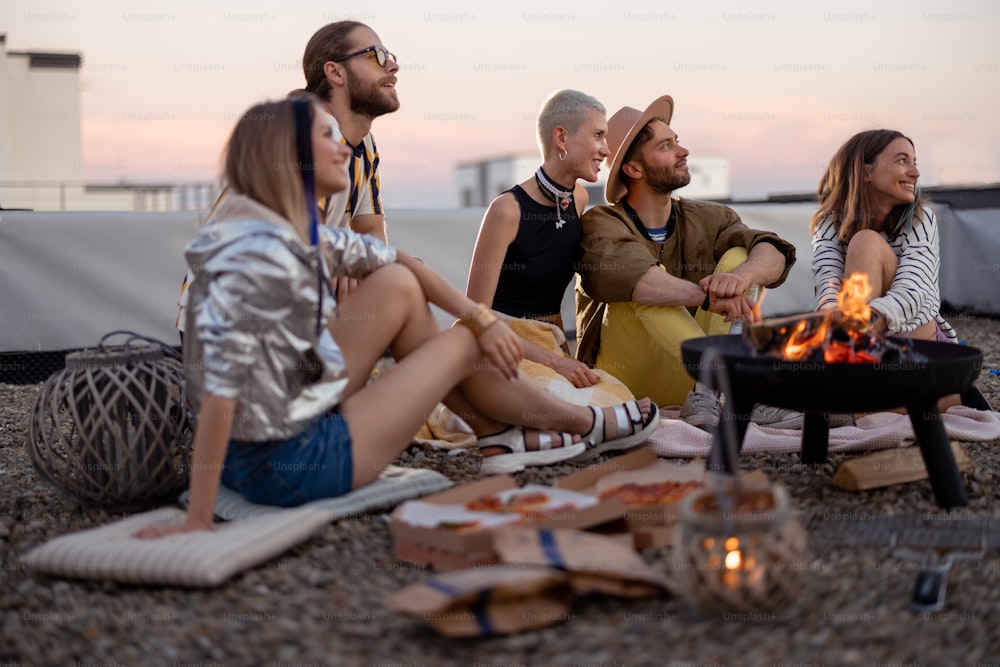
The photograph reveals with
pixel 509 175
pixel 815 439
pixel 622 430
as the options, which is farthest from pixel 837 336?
pixel 509 175

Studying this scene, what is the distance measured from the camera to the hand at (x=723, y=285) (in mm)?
3844

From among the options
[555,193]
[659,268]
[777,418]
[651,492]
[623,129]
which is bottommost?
Answer: [777,418]

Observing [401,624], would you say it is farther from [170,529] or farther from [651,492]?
[651,492]

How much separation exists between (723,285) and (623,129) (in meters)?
0.94

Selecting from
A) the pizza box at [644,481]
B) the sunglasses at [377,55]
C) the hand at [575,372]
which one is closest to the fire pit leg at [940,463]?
the pizza box at [644,481]

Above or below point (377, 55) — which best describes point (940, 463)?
below

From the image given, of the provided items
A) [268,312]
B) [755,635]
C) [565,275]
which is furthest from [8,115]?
[755,635]

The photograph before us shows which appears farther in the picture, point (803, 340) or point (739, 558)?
point (803, 340)

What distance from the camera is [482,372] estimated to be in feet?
10.3

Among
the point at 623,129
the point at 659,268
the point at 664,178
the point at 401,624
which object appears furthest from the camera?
the point at 623,129

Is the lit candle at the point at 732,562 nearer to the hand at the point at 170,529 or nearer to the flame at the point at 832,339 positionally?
the flame at the point at 832,339

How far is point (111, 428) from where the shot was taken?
2.90 m

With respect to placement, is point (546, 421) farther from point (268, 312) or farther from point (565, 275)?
point (268, 312)

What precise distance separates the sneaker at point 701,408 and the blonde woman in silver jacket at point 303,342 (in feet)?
3.19
